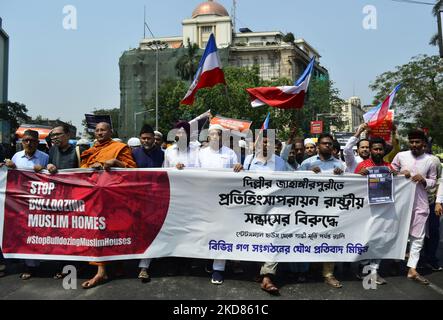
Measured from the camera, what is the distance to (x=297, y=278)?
4.87m

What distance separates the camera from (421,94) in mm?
25062

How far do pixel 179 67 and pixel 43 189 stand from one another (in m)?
44.1

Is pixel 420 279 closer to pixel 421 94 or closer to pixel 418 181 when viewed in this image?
pixel 418 181

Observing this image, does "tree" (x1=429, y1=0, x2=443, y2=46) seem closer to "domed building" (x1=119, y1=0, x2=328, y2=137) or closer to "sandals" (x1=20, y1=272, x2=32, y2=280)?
"sandals" (x1=20, y1=272, x2=32, y2=280)

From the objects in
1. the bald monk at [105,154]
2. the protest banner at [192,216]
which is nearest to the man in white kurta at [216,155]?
the protest banner at [192,216]

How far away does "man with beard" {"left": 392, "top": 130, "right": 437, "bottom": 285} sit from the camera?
4.97m

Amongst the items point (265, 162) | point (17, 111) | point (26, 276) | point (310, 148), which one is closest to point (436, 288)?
point (265, 162)

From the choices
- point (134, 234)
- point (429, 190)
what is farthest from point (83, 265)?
point (429, 190)

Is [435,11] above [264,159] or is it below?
above

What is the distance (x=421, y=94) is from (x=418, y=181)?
22527 mm

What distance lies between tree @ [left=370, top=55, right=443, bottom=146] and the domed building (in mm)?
26247

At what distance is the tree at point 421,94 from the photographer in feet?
79.7

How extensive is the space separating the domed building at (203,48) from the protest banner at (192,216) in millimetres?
48001
